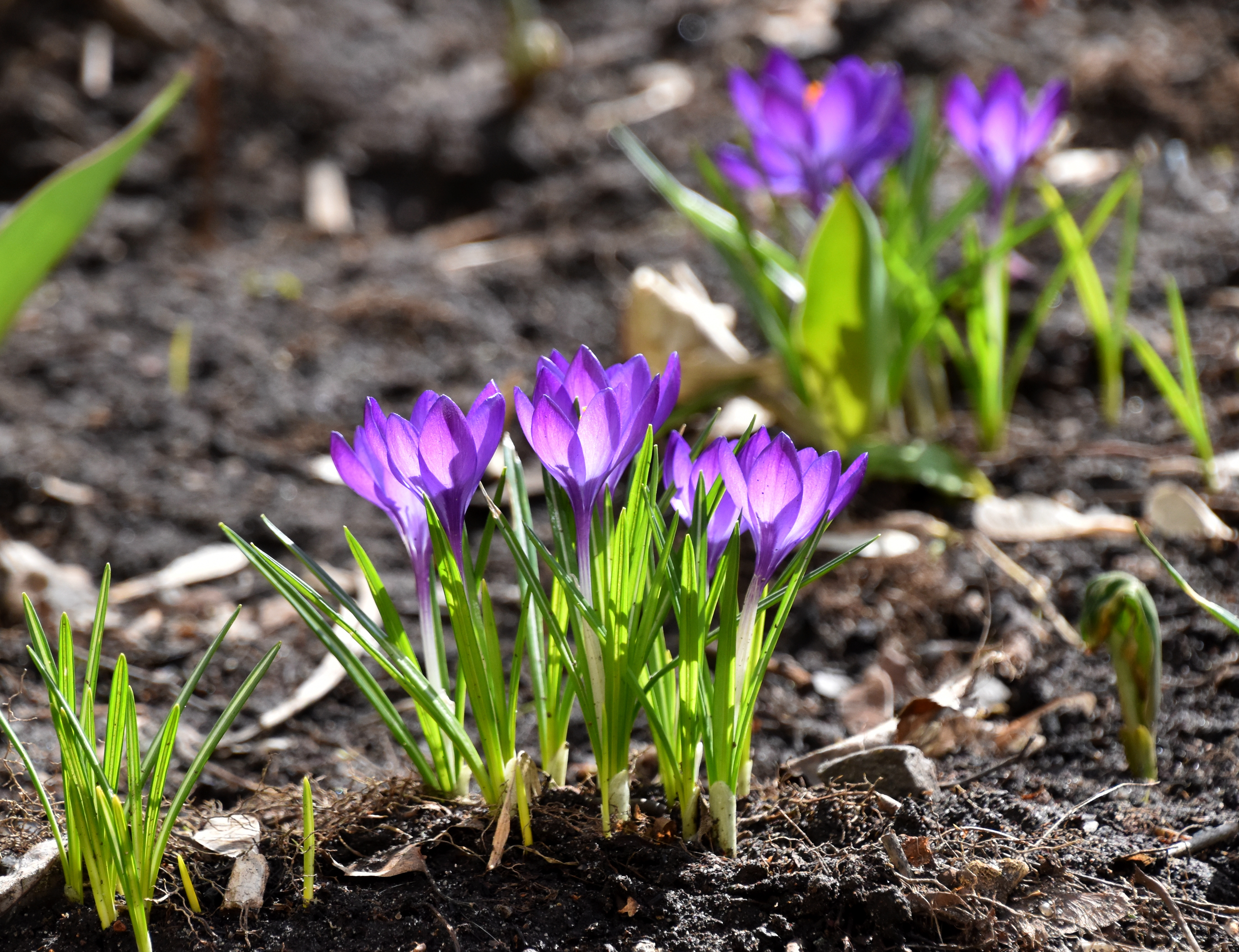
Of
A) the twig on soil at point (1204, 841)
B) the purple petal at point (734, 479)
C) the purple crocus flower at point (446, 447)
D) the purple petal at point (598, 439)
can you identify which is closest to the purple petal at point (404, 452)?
the purple crocus flower at point (446, 447)

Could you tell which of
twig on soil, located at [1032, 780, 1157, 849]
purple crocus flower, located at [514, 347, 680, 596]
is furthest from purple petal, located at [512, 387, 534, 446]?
twig on soil, located at [1032, 780, 1157, 849]

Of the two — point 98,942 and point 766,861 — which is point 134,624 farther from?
point 766,861

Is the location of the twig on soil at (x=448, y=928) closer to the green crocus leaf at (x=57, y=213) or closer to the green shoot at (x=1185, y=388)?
the green shoot at (x=1185, y=388)

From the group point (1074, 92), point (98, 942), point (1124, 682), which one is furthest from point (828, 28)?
point (98, 942)

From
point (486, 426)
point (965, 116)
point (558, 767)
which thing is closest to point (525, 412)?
point (486, 426)

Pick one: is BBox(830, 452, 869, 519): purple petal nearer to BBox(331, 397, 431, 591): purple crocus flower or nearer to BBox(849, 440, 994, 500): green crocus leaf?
BBox(331, 397, 431, 591): purple crocus flower
